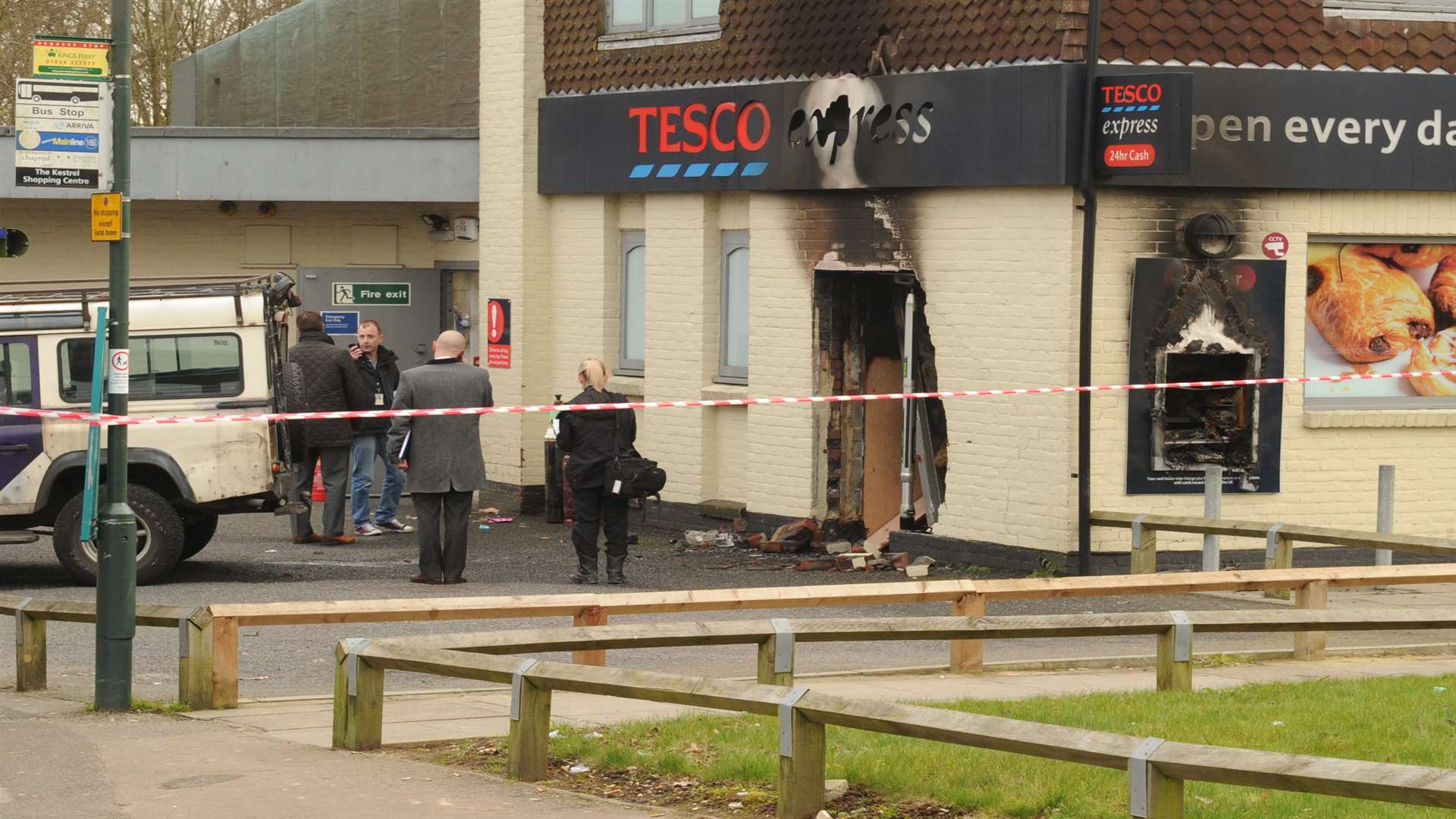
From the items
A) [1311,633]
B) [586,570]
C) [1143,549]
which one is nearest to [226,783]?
[1311,633]

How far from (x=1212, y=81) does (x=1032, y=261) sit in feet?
5.73

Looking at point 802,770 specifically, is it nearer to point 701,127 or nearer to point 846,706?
point 846,706

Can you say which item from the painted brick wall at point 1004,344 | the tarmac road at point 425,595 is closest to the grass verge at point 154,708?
the tarmac road at point 425,595

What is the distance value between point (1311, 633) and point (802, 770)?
17.0ft

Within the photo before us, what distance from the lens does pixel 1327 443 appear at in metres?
15.0

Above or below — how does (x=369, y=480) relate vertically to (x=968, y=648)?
above

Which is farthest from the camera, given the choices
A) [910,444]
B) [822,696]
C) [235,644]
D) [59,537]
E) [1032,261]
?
[910,444]

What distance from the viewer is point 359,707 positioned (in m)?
8.18

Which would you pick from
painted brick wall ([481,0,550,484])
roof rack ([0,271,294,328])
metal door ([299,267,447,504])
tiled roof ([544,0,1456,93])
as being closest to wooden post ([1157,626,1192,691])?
tiled roof ([544,0,1456,93])

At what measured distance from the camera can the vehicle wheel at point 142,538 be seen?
13.5 metres

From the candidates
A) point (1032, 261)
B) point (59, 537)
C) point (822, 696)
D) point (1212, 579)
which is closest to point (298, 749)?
point (822, 696)

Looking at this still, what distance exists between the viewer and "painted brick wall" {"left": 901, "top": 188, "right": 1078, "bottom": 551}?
14328 millimetres

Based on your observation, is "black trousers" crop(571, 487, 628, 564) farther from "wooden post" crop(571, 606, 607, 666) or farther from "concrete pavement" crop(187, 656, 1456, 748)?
"wooden post" crop(571, 606, 607, 666)

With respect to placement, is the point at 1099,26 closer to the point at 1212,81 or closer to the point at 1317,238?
the point at 1212,81
